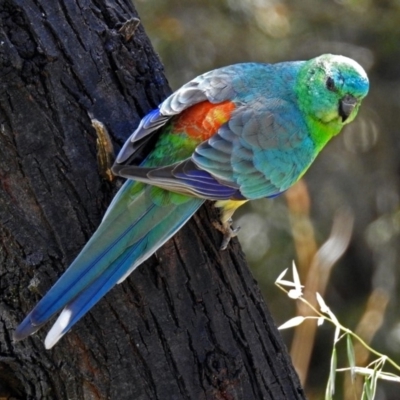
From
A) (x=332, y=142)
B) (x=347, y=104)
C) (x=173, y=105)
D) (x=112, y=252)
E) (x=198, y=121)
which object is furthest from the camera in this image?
(x=332, y=142)

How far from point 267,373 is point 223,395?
0.19 meters

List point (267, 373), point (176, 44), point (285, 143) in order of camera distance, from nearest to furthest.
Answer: point (267, 373) < point (285, 143) < point (176, 44)

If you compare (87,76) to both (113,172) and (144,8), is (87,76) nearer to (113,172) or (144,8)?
(113,172)

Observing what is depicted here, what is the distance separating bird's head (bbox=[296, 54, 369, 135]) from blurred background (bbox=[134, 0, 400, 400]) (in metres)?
3.00

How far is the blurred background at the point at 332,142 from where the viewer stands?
625 centimetres

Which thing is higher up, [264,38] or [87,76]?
[87,76]

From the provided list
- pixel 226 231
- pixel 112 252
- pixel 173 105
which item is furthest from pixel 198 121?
pixel 112 252

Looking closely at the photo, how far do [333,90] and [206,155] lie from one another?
658 mm

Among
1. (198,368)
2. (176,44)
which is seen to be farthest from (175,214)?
(176,44)

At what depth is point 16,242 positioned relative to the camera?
252cm

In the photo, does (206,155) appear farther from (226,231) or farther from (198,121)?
(226,231)

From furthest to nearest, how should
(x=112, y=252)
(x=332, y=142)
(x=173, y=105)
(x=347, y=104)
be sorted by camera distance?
(x=332, y=142)
(x=347, y=104)
(x=173, y=105)
(x=112, y=252)

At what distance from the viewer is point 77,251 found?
2.55 meters

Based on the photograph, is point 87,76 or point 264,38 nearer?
point 87,76
